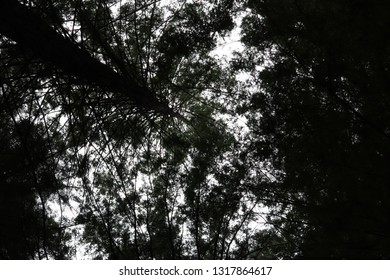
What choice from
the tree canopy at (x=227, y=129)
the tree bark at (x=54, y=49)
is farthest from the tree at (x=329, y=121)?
the tree bark at (x=54, y=49)

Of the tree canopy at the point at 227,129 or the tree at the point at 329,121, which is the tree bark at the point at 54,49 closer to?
the tree canopy at the point at 227,129

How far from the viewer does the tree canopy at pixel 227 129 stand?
407 cm

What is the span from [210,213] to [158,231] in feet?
3.46

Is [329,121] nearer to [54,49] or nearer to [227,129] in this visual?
[227,129]

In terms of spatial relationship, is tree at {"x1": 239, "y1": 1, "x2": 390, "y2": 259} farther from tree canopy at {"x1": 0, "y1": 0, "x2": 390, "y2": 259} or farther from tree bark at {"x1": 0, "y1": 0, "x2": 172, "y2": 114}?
tree bark at {"x1": 0, "y1": 0, "x2": 172, "y2": 114}

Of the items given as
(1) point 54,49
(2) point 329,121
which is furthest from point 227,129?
(1) point 54,49

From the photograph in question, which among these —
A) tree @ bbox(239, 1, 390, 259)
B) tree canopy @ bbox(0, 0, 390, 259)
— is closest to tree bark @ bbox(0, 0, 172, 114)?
tree canopy @ bbox(0, 0, 390, 259)

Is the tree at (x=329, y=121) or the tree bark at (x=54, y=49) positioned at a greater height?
the tree bark at (x=54, y=49)

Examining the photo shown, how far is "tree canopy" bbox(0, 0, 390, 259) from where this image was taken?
407 centimetres

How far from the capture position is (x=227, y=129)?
21.3 ft

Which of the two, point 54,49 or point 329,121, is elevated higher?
point 54,49
